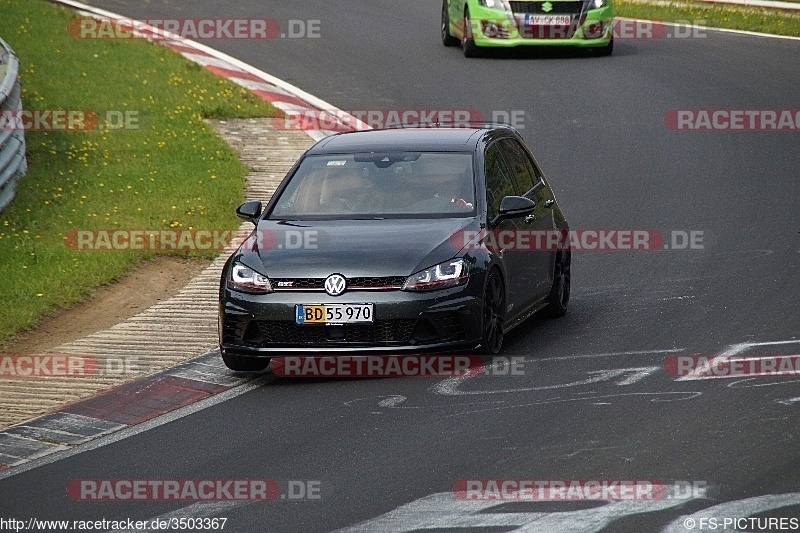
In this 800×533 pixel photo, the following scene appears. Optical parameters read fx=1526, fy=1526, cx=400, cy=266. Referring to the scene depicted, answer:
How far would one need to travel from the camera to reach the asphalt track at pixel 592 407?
742cm

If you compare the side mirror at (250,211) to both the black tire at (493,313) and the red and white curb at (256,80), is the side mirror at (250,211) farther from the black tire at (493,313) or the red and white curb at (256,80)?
the red and white curb at (256,80)

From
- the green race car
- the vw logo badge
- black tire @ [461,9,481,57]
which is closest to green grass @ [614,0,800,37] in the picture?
the green race car

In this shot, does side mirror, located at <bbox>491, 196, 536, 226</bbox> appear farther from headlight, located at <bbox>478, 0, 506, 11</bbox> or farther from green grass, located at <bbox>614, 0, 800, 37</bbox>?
green grass, located at <bbox>614, 0, 800, 37</bbox>

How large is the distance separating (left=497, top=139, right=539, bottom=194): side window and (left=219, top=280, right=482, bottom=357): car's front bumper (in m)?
2.06

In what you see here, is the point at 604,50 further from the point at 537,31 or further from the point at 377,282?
the point at 377,282

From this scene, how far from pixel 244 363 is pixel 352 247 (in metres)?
1.16

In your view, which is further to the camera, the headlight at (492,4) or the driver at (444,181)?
the headlight at (492,4)

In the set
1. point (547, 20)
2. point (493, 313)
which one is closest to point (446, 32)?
point (547, 20)

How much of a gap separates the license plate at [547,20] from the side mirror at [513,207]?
44.7ft

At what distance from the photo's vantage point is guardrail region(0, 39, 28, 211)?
15.9 meters

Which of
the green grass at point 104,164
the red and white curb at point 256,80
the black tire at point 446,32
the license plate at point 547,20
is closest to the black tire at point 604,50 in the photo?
the license plate at point 547,20

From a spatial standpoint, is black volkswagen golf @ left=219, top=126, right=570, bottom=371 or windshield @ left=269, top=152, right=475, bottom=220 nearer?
black volkswagen golf @ left=219, top=126, right=570, bottom=371

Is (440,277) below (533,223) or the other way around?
below

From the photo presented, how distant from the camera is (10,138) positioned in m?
16.6
